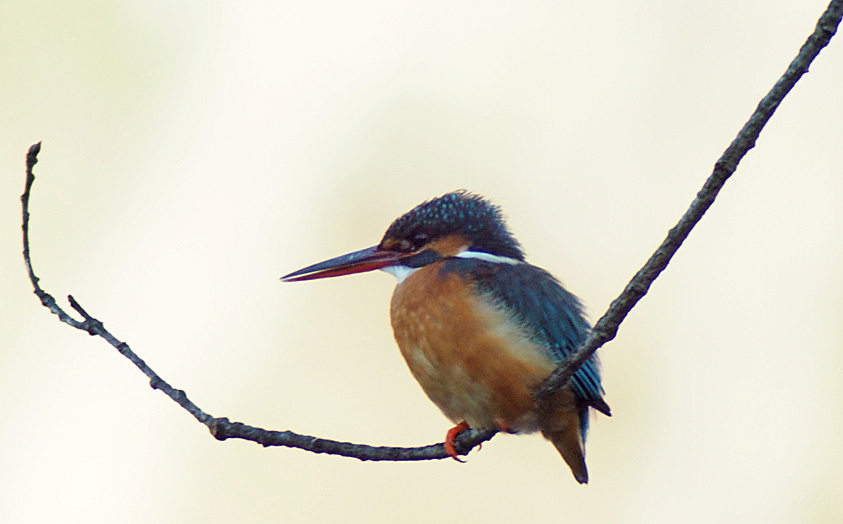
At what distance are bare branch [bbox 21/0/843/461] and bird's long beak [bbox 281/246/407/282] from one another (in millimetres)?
660

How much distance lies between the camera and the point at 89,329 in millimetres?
2100

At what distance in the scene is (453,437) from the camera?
8.27 ft

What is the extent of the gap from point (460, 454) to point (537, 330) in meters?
0.40

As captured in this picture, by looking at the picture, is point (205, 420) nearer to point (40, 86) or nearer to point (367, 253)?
point (367, 253)

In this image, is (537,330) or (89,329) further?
(537,330)

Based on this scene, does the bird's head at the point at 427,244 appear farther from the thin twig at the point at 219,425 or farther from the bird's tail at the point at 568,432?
the thin twig at the point at 219,425

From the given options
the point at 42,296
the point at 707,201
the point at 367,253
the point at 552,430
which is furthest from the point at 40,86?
the point at 707,201

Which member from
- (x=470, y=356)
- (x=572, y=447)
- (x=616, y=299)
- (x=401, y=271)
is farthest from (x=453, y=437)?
(x=616, y=299)

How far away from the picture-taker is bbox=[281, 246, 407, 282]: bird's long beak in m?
2.95

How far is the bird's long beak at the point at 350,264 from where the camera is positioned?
295cm

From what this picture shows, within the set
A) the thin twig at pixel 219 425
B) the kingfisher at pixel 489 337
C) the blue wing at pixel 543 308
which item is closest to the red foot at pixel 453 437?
the kingfisher at pixel 489 337

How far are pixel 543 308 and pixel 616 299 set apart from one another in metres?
0.97

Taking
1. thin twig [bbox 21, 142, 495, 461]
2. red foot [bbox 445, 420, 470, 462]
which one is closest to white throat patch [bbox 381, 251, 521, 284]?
red foot [bbox 445, 420, 470, 462]

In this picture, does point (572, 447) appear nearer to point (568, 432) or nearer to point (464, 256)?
point (568, 432)
